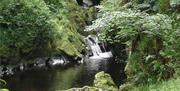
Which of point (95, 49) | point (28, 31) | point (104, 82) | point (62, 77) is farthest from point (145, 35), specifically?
point (95, 49)

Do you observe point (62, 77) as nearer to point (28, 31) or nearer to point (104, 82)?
point (28, 31)

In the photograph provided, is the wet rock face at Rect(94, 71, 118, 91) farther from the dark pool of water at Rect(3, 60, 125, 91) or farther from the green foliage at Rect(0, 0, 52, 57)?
the green foliage at Rect(0, 0, 52, 57)

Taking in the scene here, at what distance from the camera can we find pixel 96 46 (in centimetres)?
5322

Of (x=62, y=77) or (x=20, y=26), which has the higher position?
(x=20, y=26)

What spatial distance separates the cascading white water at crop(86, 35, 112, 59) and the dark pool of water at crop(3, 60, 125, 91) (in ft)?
18.8

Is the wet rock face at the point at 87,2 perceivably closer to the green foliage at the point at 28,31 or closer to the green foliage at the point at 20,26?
the green foliage at the point at 28,31

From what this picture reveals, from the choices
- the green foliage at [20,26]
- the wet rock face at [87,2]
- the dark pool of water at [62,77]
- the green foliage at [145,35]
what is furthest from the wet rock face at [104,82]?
the wet rock face at [87,2]

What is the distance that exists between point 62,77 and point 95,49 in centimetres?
1695

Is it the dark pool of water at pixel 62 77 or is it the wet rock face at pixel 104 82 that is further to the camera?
the dark pool of water at pixel 62 77

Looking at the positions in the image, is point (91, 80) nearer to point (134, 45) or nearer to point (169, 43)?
point (134, 45)

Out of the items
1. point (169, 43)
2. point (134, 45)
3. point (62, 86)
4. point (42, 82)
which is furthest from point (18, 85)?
point (169, 43)

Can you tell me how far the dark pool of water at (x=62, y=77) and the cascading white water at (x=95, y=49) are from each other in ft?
18.8

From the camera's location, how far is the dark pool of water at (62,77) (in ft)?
105

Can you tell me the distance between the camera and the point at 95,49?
5262 centimetres
